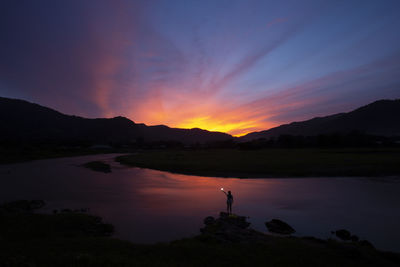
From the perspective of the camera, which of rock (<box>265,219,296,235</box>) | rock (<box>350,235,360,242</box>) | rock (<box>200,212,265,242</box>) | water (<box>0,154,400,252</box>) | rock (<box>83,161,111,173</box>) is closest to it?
rock (<box>200,212,265,242</box>)

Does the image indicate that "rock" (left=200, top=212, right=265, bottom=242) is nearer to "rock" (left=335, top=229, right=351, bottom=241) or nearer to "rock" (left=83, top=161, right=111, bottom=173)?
"rock" (left=335, top=229, right=351, bottom=241)

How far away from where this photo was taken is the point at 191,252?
11.5 meters

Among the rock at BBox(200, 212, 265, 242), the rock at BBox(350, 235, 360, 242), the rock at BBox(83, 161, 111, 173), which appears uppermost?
the rock at BBox(83, 161, 111, 173)

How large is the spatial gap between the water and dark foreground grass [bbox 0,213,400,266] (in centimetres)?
385

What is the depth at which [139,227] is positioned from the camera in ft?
59.7

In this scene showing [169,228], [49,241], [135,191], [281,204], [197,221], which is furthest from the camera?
[135,191]

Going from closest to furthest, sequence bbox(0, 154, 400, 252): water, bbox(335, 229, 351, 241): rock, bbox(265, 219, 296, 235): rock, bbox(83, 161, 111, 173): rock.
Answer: bbox(335, 229, 351, 241): rock < bbox(265, 219, 296, 235): rock < bbox(0, 154, 400, 252): water < bbox(83, 161, 111, 173): rock

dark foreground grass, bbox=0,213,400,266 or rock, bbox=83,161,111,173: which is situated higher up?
rock, bbox=83,161,111,173

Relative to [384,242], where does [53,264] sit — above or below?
above

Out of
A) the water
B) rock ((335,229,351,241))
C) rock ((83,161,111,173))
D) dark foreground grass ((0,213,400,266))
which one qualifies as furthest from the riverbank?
rock ((83,161,111,173))

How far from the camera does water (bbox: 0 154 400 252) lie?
17703 millimetres

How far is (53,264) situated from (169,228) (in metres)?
10.1

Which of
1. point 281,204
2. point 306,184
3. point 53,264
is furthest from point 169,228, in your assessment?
point 306,184

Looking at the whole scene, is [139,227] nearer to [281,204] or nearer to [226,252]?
[226,252]
